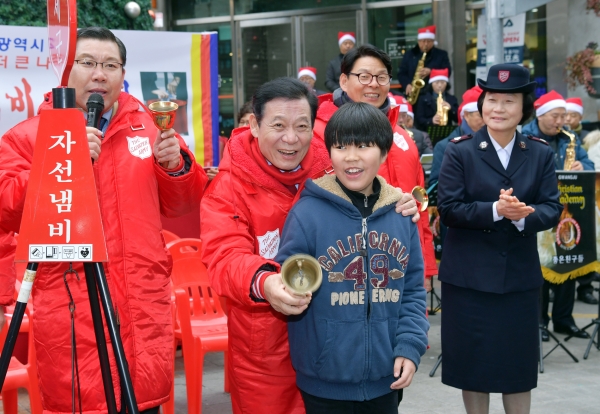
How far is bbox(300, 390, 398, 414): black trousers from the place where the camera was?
2.93 m

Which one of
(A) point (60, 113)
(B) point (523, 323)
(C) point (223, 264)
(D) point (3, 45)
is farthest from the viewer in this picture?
(D) point (3, 45)

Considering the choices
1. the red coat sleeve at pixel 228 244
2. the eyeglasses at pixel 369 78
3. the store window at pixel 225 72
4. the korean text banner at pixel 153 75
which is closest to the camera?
the red coat sleeve at pixel 228 244

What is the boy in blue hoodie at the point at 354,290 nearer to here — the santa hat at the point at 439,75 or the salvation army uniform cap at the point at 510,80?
the salvation army uniform cap at the point at 510,80

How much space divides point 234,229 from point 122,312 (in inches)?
23.3

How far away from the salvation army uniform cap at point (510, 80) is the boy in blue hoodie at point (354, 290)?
1525 mm

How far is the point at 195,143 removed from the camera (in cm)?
719

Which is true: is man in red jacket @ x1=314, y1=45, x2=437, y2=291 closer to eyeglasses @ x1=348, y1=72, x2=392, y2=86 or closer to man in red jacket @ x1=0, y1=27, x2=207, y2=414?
eyeglasses @ x1=348, y1=72, x2=392, y2=86

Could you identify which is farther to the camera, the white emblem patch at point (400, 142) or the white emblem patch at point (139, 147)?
the white emblem patch at point (400, 142)

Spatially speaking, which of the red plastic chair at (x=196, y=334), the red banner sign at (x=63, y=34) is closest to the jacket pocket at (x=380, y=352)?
the red banner sign at (x=63, y=34)

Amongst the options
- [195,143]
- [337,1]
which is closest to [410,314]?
[195,143]

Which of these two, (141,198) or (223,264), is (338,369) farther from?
(141,198)

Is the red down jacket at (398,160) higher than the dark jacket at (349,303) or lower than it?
higher

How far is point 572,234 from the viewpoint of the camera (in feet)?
22.5

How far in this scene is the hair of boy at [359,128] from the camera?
296 centimetres
